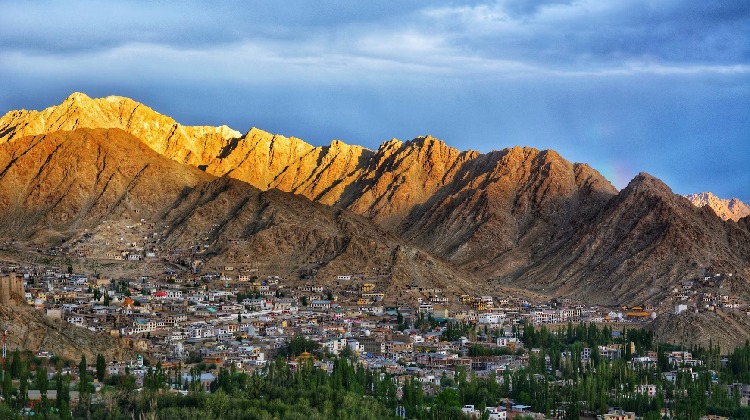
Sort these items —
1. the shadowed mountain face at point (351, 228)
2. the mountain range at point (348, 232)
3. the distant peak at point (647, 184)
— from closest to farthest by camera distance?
the mountain range at point (348, 232)
the shadowed mountain face at point (351, 228)
the distant peak at point (647, 184)

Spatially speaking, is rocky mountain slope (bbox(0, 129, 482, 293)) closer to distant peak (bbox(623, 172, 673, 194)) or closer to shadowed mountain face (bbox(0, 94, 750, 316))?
shadowed mountain face (bbox(0, 94, 750, 316))

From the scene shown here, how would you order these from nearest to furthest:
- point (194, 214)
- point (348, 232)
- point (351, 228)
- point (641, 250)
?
point (348, 232), point (641, 250), point (351, 228), point (194, 214)

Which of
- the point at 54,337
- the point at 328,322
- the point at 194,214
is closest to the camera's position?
the point at 54,337

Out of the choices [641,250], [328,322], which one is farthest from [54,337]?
A: [641,250]

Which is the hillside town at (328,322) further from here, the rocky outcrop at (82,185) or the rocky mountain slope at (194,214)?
the rocky outcrop at (82,185)

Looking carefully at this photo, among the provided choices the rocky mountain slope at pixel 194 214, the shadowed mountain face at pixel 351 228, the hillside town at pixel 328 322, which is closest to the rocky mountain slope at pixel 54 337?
the hillside town at pixel 328 322

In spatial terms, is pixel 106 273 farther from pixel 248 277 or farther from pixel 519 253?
pixel 519 253

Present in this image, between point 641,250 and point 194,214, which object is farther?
point 194,214

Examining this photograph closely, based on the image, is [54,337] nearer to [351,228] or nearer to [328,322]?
[328,322]

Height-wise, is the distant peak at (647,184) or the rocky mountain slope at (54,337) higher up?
the distant peak at (647,184)

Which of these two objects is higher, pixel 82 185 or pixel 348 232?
pixel 82 185

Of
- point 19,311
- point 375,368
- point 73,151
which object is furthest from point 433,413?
point 73,151
